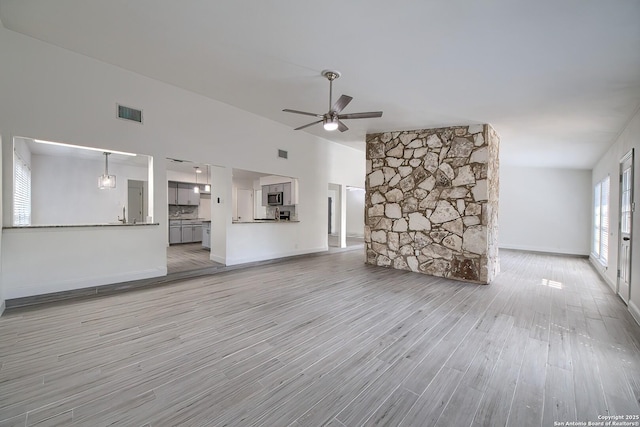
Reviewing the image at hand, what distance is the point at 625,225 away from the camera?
408 cm

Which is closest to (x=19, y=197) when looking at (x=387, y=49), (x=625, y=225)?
(x=387, y=49)

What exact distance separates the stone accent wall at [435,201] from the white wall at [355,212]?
6.40 meters

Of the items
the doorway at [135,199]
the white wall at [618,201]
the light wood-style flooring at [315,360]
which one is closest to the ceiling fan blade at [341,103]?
the light wood-style flooring at [315,360]

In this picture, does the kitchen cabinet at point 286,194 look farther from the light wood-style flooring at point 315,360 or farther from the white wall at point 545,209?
the white wall at point 545,209

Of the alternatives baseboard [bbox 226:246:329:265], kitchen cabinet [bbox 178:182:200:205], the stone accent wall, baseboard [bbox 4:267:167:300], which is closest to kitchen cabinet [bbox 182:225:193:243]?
kitchen cabinet [bbox 178:182:200:205]

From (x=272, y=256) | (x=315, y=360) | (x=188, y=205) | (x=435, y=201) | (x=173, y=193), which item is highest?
(x=173, y=193)

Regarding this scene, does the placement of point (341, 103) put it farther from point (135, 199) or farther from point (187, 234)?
point (187, 234)

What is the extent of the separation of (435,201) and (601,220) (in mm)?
4652

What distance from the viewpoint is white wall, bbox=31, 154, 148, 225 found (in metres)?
5.87

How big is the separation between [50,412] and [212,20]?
3361mm

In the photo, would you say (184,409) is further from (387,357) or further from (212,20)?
(212,20)

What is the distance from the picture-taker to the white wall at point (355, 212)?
12656 mm

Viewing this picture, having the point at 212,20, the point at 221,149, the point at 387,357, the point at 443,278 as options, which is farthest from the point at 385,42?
the point at 443,278

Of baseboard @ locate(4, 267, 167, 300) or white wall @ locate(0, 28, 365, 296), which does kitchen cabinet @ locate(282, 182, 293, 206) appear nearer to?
white wall @ locate(0, 28, 365, 296)
